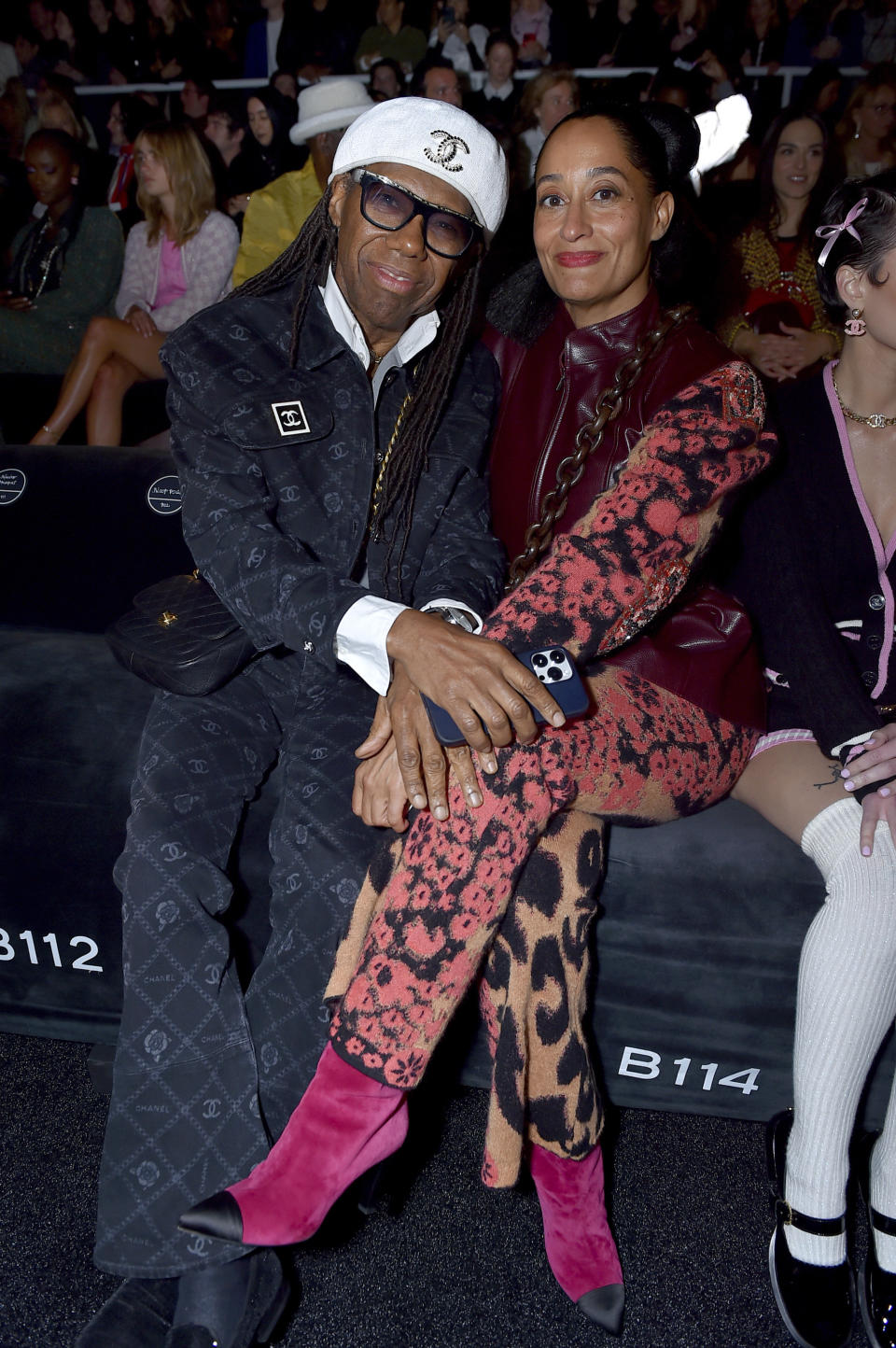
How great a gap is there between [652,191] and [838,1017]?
4.19ft

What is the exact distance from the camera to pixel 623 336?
1664 millimetres

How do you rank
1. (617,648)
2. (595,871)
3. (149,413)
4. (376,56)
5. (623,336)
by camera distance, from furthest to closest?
1. (376,56)
2. (149,413)
3. (623,336)
4. (617,648)
5. (595,871)

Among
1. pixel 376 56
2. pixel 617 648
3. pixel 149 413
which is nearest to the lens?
pixel 617 648

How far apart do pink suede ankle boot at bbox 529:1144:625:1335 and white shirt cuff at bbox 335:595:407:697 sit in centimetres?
72

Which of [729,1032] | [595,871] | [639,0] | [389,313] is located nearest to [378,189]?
[389,313]

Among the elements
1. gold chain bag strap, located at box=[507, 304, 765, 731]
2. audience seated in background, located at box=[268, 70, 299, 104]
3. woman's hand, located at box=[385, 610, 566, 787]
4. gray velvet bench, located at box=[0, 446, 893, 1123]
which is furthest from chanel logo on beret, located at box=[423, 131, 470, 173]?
audience seated in background, located at box=[268, 70, 299, 104]

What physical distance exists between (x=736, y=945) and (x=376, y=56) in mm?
6505

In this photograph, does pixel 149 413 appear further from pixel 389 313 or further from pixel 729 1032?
pixel 729 1032

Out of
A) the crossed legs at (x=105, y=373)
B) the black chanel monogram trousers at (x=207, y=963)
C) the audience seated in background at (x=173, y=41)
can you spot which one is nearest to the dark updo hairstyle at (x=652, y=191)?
the black chanel monogram trousers at (x=207, y=963)

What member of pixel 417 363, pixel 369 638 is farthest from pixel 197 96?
pixel 369 638

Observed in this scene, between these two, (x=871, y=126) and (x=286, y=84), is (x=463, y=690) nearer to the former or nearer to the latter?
(x=871, y=126)

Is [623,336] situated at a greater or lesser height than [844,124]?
lesser

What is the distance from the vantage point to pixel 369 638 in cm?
146

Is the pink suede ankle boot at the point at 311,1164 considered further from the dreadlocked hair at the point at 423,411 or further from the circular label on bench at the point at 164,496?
the circular label on bench at the point at 164,496
